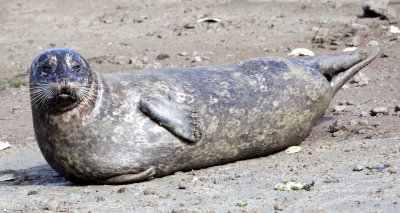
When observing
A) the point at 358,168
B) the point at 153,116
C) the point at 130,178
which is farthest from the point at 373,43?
the point at 130,178

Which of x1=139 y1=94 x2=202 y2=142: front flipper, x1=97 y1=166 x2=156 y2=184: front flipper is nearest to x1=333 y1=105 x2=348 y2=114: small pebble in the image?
x1=139 y1=94 x2=202 y2=142: front flipper

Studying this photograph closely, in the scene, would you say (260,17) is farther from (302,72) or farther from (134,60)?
(302,72)

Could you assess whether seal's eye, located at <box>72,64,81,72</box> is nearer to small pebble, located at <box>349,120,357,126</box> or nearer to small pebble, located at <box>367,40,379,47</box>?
small pebble, located at <box>349,120,357,126</box>

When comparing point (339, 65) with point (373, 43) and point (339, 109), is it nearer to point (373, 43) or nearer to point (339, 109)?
point (339, 109)

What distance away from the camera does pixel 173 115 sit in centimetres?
475

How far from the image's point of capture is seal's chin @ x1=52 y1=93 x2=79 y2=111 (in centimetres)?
452

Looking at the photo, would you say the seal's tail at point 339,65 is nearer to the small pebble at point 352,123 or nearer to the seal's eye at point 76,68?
the small pebble at point 352,123

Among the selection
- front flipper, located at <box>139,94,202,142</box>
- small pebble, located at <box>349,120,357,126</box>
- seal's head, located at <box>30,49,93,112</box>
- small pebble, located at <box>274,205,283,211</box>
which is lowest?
small pebble, located at <box>349,120,357,126</box>

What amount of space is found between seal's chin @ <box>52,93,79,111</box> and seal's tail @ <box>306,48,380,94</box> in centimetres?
225

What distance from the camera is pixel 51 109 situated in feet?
15.3

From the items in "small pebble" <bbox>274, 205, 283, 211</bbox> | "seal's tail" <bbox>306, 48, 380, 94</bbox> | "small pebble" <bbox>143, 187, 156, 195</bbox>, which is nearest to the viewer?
"small pebble" <bbox>274, 205, 283, 211</bbox>

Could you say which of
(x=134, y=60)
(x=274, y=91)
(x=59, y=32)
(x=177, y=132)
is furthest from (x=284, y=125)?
(x=59, y=32)

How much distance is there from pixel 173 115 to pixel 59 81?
0.84m

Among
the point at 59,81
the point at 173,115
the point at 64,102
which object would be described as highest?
the point at 59,81
